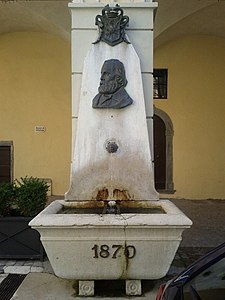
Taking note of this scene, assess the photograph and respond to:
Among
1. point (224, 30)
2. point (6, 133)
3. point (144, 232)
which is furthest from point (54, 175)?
point (144, 232)

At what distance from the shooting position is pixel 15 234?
148 inches

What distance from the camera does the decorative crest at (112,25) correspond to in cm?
356

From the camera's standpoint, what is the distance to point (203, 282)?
136 centimetres

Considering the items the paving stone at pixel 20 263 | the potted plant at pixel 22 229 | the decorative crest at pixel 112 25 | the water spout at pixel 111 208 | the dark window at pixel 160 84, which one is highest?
the dark window at pixel 160 84

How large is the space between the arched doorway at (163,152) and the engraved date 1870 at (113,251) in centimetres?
554

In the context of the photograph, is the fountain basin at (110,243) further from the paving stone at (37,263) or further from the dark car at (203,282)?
the dark car at (203,282)

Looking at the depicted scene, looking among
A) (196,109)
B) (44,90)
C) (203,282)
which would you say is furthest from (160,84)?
(203,282)

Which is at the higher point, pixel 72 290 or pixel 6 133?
pixel 6 133

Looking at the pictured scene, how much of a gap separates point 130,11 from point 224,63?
500 cm

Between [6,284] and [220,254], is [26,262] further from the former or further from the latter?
[220,254]

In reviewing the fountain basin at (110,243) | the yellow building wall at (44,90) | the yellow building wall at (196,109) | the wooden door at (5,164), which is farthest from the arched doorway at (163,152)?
the fountain basin at (110,243)

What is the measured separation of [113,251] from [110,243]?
7 cm

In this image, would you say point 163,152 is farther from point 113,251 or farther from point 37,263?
point 113,251

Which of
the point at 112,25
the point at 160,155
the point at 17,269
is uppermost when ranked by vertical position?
the point at 112,25
